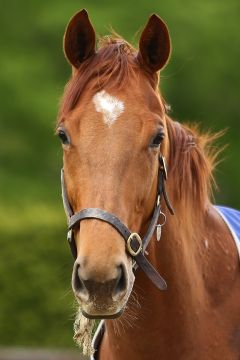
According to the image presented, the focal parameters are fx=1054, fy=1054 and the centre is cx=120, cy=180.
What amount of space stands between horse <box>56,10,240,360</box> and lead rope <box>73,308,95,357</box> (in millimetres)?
74

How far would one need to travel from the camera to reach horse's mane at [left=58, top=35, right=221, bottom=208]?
4777 millimetres

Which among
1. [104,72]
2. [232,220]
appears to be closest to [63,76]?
[232,220]

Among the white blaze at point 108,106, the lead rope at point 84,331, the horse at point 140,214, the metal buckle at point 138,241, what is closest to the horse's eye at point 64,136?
the horse at point 140,214

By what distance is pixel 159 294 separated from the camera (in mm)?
4910

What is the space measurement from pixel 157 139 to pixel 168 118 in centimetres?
49

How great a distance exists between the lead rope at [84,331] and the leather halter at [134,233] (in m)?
0.49

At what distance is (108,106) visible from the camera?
4621 millimetres

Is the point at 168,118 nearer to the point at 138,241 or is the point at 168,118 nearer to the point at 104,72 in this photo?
the point at 104,72

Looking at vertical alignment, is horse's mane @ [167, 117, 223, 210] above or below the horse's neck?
above

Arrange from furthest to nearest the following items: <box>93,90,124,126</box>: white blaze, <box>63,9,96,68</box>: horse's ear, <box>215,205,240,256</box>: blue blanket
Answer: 1. <box>215,205,240,256</box>: blue blanket
2. <box>63,9,96,68</box>: horse's ear
3. <box>93,90,124,126</box>: white blaze

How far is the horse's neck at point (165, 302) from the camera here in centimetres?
488

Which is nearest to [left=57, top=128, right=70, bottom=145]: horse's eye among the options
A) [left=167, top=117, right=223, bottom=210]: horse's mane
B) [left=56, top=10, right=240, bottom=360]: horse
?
[left=56, top=10, right=240, bottom=360]: horse

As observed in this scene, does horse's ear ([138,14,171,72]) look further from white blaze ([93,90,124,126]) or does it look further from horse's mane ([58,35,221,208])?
white blaze ([93,90,124,126])

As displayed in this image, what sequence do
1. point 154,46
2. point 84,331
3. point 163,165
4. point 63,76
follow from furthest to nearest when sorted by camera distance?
point 63,76, point 84,331, point 154,46, point 163,165
